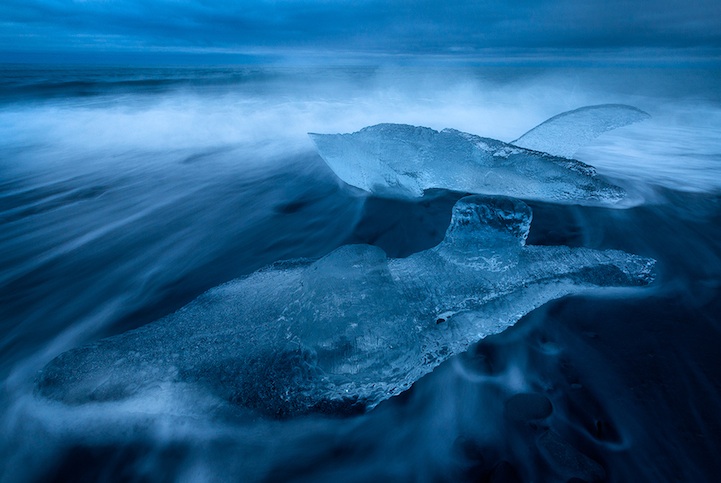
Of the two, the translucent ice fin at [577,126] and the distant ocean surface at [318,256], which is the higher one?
the translucent ice fin at [577,126]

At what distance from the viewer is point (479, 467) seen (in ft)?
4.66

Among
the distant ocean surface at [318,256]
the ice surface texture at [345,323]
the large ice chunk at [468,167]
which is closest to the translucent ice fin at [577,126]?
the distant ocean surface at [318,256]

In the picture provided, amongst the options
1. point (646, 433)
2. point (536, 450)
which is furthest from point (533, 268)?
point (536, 450)

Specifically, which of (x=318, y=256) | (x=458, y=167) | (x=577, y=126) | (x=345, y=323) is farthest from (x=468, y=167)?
(x=345, y=323)

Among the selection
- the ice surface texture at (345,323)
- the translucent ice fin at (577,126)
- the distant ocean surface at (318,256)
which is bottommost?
the distant ocean surface at (318,256)

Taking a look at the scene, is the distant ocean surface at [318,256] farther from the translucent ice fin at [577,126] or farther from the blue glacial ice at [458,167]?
the translucent ice fin at [577,126]

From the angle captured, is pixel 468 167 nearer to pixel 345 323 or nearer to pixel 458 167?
pixel 458 167

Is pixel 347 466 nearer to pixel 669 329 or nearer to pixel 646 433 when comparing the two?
pixel 646 433

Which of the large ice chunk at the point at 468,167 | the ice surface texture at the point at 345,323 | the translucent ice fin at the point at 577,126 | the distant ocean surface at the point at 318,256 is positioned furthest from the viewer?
the translucent ice fin at the point at 577,126

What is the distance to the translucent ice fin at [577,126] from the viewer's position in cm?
439

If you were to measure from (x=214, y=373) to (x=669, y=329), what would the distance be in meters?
2.61

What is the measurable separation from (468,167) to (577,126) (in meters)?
2.07

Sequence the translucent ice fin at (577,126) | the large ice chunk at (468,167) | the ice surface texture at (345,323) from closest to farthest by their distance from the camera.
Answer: the ice surface texture at (345,323) < the large ice chunk at (468,167) < the translucent ice fin at (577,126)

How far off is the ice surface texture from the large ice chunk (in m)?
1.41
